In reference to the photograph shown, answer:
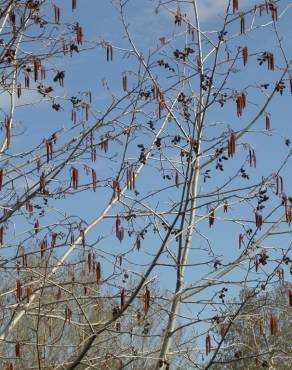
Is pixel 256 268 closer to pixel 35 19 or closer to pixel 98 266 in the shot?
pixel 98 266

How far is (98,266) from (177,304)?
4.42 feet

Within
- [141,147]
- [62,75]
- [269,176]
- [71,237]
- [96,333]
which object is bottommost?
[96,333]

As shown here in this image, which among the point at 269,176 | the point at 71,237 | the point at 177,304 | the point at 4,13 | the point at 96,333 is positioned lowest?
the point at 96,333

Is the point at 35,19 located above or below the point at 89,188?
above

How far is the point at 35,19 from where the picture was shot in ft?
20.4

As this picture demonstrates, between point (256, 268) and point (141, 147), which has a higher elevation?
point (141, 147)

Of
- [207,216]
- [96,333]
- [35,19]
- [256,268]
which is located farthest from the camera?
[207,216]

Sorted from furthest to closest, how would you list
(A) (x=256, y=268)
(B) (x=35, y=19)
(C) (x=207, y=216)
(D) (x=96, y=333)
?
1. (C) (x=207, y=216)
2. (B) (x=35, y=19)
3. (A) (x=256, y=268)
4. (D) (x=96, y=333)

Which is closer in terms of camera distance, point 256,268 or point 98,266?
point 98,266

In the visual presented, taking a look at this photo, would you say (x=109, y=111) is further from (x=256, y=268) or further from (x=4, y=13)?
(x=256, y=268)

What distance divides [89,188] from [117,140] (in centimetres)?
51

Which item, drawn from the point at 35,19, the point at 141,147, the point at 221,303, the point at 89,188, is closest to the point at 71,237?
the point at 89,188

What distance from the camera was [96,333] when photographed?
5000 mm

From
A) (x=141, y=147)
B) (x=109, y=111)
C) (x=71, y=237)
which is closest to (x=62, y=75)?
(x=109, y=111)
